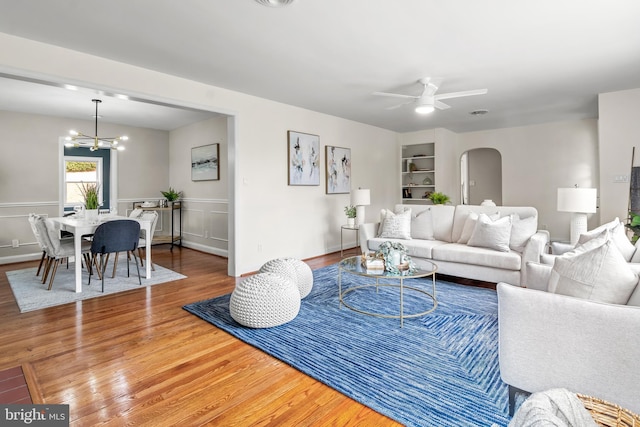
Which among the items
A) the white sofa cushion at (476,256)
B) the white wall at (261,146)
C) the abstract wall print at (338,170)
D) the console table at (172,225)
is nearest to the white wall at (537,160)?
the white wall at (261,146)

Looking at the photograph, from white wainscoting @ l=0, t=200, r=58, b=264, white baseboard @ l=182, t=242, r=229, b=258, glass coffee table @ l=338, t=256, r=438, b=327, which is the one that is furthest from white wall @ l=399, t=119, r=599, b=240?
white wainscoting @ l=0, t=200, r=58, b=264

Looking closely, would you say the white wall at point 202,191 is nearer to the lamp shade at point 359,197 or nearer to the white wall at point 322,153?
the white wall at point 322,153

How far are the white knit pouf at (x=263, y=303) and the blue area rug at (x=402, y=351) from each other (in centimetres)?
8

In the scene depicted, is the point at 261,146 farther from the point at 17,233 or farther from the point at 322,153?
the point at 17,233

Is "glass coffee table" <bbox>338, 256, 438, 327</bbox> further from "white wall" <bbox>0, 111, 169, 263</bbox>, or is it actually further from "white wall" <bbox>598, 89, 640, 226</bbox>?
"white wall" <bbox>0, 111, 169, 263</bbox>

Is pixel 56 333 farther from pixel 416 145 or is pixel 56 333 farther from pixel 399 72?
pixel 416 145

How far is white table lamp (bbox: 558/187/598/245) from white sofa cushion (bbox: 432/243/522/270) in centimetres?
73

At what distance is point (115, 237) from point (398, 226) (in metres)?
3.53

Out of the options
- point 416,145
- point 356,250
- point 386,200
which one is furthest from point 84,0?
point 416,145

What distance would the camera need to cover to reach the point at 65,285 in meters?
3.96

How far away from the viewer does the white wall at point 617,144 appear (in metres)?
4.39

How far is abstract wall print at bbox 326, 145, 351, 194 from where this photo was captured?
5.88m

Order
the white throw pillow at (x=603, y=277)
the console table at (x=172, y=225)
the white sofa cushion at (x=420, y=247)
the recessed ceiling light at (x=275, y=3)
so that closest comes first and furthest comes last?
the white throw pillow at (x=603, y=277) < the recessed ceiling light at (x=275, y=3) < the white sofa cushion at (x=420, y=247) < the console table at (x=172, y=225)

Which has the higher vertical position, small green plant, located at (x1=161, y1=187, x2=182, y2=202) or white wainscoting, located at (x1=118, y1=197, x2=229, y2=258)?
small green plant, located at (x1=161, y1=187, x2=182, y2=202)
